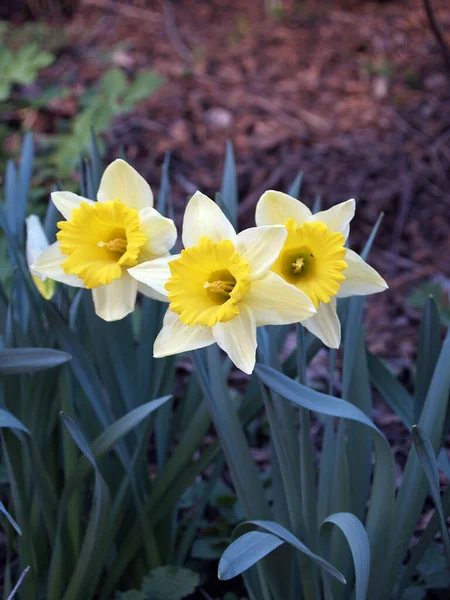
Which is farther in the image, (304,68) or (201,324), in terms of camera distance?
(304,68)

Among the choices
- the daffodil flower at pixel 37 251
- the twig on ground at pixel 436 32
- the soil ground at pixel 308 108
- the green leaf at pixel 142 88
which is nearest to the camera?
the daffodil flower at pixel 37 251

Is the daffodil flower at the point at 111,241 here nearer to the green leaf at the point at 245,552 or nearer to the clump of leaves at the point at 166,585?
the green leaf at the point at 245,552

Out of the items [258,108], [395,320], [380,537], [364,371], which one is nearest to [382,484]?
[380,537]

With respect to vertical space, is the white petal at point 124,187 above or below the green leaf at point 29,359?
above

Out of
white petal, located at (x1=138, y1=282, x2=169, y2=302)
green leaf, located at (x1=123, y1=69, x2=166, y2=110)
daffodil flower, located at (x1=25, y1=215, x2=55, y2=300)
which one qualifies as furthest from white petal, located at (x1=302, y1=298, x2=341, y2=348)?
green leaf, located at (x1=123, y1=69, x2=166, y2=110)

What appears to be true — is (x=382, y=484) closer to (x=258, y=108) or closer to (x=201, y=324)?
(x=201, y=324)

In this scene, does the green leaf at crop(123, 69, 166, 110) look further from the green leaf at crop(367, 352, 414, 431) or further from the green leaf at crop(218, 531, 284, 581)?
the green leaf at crop(218, 531, 284, 581)

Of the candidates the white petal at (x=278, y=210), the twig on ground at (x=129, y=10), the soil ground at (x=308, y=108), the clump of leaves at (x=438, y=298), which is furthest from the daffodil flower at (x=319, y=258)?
the twig on ground at (x=129, y=10)
